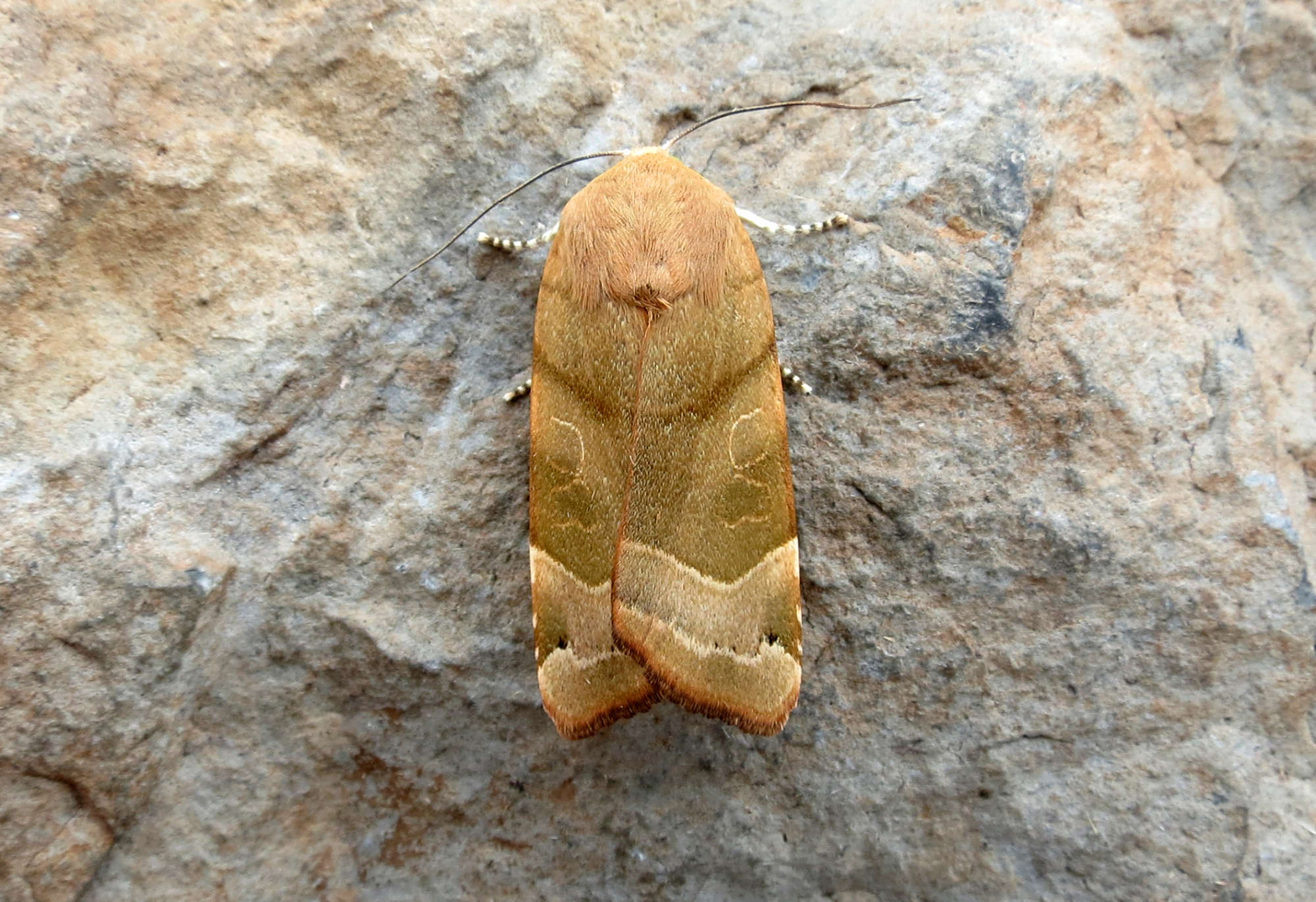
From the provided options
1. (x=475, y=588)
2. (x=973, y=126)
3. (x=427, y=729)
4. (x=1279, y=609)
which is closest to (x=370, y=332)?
(x=475, y=588)

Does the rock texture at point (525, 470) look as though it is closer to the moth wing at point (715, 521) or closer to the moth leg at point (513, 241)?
the moth leg at point (513, 241)

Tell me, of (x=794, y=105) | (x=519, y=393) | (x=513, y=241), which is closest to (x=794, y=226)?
(x=794, y=105)

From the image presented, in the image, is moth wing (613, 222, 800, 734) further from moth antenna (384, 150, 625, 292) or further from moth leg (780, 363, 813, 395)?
moth antenna (384, 150, 625, 292)

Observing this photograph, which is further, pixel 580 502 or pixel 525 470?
pixel 525 470

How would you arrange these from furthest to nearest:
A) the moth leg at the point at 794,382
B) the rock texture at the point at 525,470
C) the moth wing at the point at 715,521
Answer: the moth leg at the point at 794,382, the rock texture at the point at 525,470, the moth wing at the point at 715,521

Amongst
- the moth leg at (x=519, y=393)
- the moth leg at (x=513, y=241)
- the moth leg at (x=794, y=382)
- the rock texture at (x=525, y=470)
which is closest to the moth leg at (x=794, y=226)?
the rock texture at (x=525, y=470)

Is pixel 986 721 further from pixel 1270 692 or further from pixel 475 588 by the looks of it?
pixel 475 588

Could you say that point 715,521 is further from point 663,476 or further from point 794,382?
point 794,382
